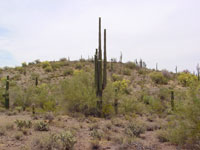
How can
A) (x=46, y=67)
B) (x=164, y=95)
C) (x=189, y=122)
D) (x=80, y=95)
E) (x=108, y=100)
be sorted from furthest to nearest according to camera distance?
(x=46, y=67), (x=164, y=95), (x=108, y=100), (x=80, y=95), (x=189, y=122)

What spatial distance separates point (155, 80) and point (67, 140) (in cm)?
2677

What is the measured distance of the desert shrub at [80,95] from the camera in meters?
14.7

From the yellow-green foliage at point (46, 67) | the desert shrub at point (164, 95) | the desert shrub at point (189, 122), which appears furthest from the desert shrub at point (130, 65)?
the desert shrub at point (189, 122)

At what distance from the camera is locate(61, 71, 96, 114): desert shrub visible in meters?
14.7

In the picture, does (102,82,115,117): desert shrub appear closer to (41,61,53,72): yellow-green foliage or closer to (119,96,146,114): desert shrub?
(119,96,146,114): desert shrub

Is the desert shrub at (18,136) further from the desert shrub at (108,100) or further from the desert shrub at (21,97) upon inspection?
the desert shrub at (21,97)

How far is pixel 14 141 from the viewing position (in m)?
8.55

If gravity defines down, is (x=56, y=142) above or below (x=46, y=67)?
below

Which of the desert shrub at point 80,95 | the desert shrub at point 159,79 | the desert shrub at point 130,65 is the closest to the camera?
the desert shrub at point 80,95

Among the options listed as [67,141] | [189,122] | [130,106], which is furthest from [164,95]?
[67,141]

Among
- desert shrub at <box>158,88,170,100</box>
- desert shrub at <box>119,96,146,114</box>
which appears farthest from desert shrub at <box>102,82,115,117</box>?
desert shrub at <box>158,88,170,100</box>

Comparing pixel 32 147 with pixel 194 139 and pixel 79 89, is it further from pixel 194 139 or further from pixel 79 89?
pixel 79 89

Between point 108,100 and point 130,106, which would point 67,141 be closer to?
point 108,100

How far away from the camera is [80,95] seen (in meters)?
14.7
